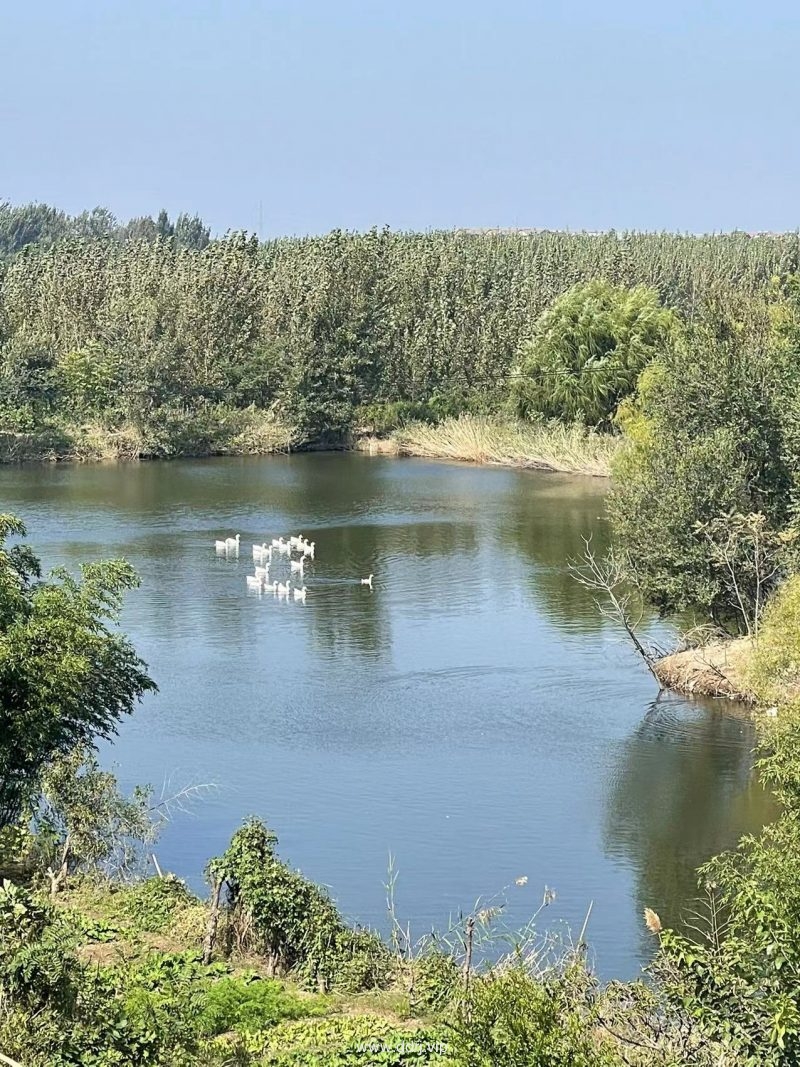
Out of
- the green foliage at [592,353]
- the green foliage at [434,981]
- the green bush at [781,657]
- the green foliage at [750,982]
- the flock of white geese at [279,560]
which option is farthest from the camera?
the green foliage at [592,353]

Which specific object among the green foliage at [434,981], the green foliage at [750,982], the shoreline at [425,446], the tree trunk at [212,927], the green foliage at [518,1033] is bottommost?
the green foliage at [434,981]

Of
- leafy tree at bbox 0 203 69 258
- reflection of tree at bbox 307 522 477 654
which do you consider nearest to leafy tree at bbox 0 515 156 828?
reflection of tree at bbox 307 522 477 654

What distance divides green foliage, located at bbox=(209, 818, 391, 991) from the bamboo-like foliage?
5425 cm

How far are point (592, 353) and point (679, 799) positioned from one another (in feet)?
143

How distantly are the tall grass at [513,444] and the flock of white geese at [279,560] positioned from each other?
769 inches

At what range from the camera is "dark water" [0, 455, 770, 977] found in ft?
72.1

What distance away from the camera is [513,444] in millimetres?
67125

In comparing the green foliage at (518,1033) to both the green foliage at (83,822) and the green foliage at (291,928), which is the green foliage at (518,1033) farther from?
the green foliage at (83,822)

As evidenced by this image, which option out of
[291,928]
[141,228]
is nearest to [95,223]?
[141,228]

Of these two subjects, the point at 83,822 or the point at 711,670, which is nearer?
the point at 83,822

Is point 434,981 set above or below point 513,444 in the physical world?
below

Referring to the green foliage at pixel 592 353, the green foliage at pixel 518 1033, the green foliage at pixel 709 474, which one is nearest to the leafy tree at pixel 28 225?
the green foliage at pixel 592 353

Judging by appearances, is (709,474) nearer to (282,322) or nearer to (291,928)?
(291,928)

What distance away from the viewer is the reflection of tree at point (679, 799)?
22.3m
